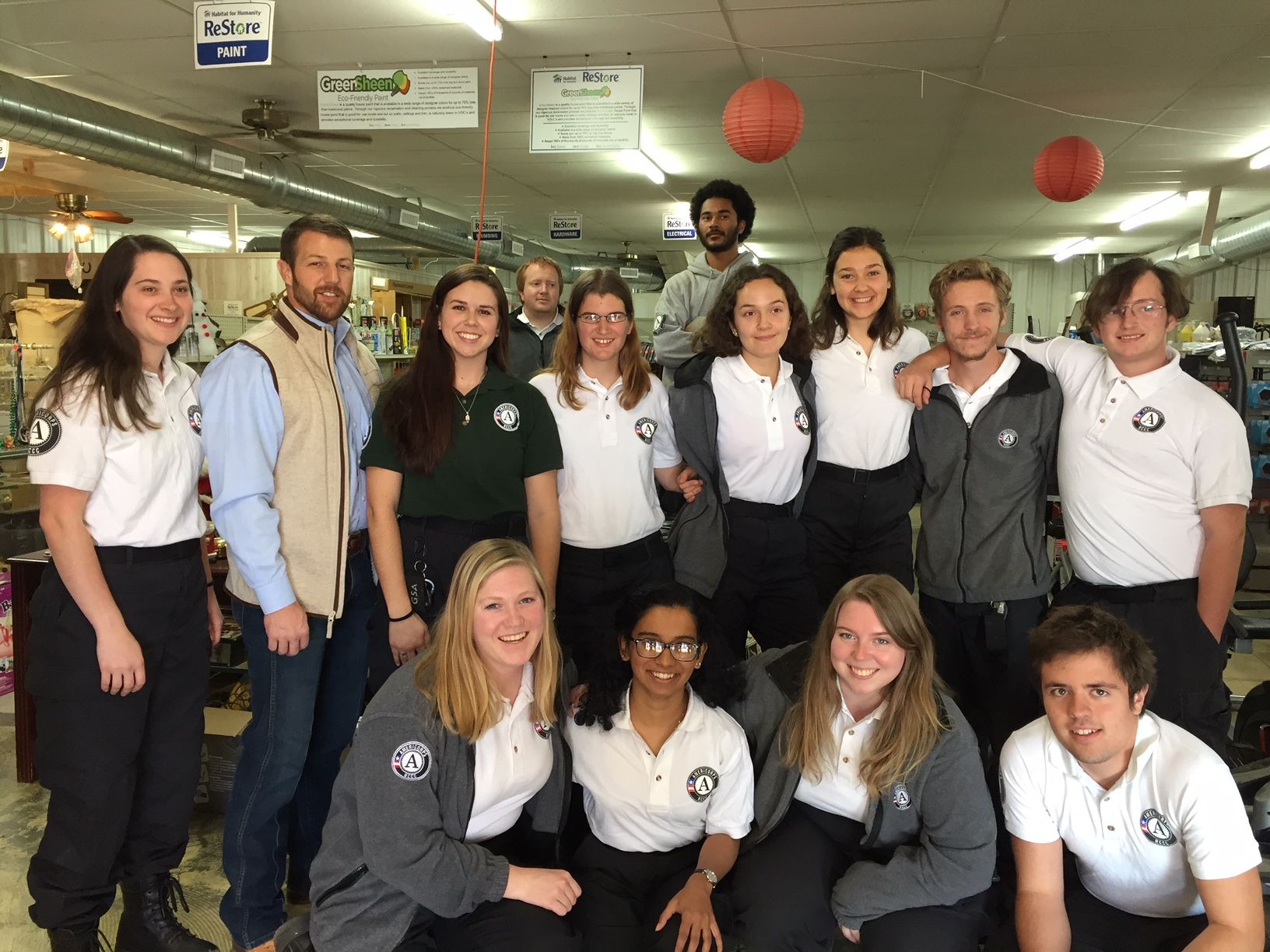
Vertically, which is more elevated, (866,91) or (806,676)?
(866,91)

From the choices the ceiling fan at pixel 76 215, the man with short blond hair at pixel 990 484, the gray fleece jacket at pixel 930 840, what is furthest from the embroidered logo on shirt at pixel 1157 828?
the ceiling fan at pixel 76 215

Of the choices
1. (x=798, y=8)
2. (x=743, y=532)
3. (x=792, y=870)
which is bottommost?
(x=792, y=870)

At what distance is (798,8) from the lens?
508 cm

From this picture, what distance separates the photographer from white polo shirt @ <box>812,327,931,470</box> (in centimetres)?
282

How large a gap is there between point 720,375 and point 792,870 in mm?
1367

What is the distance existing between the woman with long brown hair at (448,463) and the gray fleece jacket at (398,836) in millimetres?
419

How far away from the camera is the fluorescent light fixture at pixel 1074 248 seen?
15.5 m

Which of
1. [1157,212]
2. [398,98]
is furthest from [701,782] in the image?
[1157,212]

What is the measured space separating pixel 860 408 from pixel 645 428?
0.63 metres

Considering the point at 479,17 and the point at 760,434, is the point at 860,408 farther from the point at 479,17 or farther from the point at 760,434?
the point at 479,17

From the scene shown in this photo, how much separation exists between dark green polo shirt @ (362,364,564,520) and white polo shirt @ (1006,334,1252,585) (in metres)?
1.44

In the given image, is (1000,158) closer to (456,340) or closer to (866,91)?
(866,91)

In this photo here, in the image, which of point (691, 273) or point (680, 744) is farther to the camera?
point (691, 273)

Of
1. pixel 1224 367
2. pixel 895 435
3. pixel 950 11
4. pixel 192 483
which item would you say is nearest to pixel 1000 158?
pixel 950 11
